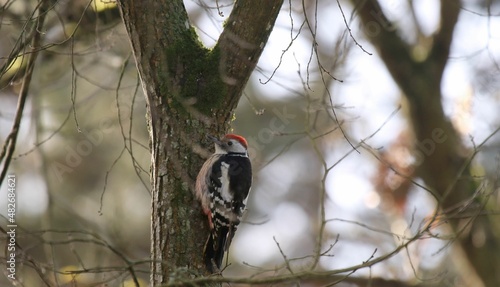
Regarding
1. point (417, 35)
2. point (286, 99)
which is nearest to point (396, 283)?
point (417, 35)

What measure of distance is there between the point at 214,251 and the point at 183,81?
1105 millimetres

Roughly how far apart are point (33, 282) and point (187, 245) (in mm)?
5361

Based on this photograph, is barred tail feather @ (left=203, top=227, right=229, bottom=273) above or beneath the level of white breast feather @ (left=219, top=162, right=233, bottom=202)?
beneath

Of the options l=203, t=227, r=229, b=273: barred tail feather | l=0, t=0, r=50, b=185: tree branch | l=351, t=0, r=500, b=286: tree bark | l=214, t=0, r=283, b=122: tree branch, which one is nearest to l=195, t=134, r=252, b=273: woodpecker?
l=203, t=227, r=229, b=273: barred tail feather

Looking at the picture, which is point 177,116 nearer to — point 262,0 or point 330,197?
point 262,0

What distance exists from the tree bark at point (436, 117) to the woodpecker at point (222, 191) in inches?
110

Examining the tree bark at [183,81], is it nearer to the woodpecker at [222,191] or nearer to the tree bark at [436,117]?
the woodpecker at [222,191]

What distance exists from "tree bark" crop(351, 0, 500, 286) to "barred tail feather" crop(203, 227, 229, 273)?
3.94 meters

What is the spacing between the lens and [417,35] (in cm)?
848

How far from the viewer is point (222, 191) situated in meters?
5.32

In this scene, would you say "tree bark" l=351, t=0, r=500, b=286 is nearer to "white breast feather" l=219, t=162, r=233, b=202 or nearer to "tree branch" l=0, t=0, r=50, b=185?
"white breast feather" l=219, t=162, r=233, b=202

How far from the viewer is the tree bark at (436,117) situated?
26.1 ft

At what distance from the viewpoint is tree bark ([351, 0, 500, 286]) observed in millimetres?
7949

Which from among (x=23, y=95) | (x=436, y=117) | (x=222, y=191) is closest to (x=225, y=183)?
(x=222, y=191)
